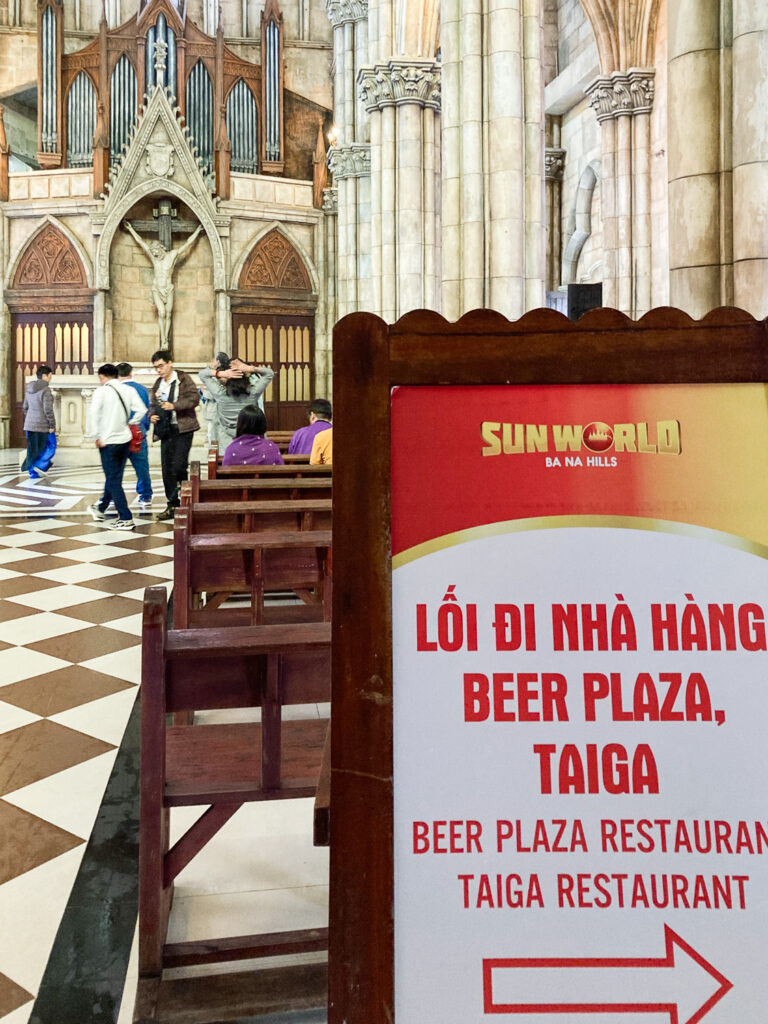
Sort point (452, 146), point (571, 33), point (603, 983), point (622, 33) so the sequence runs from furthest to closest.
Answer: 1. point (571, 33)
2. point (622, 33)
3. point (452, 146)
4. point (603, 983)

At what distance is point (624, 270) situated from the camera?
12125 millimetres

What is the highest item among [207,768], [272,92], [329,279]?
[272,92]

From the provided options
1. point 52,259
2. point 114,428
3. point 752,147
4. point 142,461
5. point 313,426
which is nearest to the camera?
point 752,147

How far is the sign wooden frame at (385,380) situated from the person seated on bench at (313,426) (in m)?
5.57

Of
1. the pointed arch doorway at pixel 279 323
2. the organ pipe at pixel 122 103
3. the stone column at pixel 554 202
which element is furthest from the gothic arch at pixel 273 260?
the stone column at pixel 554 202

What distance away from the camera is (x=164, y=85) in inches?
701

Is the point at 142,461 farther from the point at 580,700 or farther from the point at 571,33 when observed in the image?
the point at 571,33

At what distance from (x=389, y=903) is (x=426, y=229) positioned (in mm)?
11046

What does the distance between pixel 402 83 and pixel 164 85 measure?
8.66m

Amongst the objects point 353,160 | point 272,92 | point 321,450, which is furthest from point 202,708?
point 272,92

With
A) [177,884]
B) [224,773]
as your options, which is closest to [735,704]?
[224,773]

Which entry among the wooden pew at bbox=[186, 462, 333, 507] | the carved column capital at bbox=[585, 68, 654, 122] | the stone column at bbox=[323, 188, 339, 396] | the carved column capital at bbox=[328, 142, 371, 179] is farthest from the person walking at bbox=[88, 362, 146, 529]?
the stone column at bbox=[323, 188, 339, 396]

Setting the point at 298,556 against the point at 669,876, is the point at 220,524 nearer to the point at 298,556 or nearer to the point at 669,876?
the point at 298,556

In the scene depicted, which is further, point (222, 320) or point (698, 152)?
point (222, 320)
